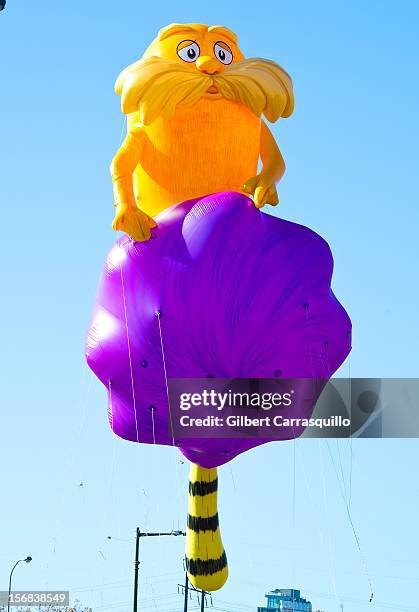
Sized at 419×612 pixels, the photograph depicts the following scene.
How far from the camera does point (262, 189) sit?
23109 mm

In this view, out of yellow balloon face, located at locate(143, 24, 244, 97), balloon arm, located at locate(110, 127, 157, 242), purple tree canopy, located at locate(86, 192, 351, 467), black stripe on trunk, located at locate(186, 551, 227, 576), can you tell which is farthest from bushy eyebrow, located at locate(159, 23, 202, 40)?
black stripe on trunk, located at locate(186, 551, 227, 576)

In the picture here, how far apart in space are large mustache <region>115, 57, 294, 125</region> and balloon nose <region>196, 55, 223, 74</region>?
0.27ft

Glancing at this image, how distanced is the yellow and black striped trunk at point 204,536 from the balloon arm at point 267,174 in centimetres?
479

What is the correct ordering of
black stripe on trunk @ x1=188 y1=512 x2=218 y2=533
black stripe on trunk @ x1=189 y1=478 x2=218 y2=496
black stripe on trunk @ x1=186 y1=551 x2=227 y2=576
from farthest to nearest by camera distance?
black stripe on trunk @ x1=189 y1=478 x2=218 y2=496 < black stripe on trunk @ x1=188 y1=512 x2=218 y2=533 < black stripe on trunk @ x1=186 y1=551 x2=227 y2=576

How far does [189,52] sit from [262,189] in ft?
8.95

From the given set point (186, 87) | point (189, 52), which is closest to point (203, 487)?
point (186, 87)

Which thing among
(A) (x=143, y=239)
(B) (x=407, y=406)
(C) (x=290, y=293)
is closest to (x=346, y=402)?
(B) (x=407, y=406)

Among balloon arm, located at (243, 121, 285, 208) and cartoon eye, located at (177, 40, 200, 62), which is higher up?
cartoon eye, located at (177, 40, 200, 62)

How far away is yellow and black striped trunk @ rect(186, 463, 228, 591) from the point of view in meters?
23.3

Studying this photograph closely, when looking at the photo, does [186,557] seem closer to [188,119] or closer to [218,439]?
[218,439]

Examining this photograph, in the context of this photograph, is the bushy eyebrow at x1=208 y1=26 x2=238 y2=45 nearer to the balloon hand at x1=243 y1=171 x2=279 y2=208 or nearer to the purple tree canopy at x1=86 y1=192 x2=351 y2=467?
the balloon hand at x1=243 y1=171 x2=279 y2=208

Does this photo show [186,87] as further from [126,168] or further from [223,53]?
[126,168]

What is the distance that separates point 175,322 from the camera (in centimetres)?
2158

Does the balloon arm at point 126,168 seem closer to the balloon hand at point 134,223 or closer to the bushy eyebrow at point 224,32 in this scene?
the balloon hand at point 134,223
